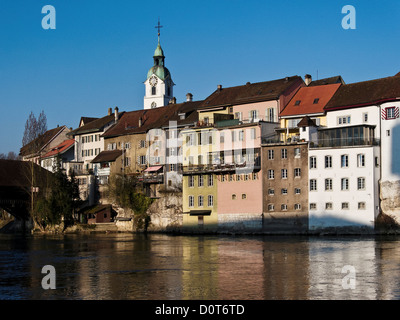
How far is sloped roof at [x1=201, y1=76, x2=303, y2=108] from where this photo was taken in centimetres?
8019

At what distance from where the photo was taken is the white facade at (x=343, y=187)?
67.0 m

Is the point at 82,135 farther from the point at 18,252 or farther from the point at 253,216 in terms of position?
the point at 18,252

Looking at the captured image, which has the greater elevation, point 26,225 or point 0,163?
point 0,163

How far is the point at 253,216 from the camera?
246ft

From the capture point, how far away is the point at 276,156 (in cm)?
7356

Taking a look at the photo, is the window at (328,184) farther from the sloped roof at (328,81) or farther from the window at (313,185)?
the sloped roof at (328,81)

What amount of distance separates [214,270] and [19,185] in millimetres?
63401

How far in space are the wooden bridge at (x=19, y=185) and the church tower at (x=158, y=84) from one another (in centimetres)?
4487

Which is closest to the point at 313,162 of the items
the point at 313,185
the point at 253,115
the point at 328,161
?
the point at 328,161

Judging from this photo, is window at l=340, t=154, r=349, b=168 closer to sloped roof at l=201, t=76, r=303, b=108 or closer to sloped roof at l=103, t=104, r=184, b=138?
sloped roof at l=201, t=76, r=303, b=108

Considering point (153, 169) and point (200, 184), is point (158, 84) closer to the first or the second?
point (153, 169)
